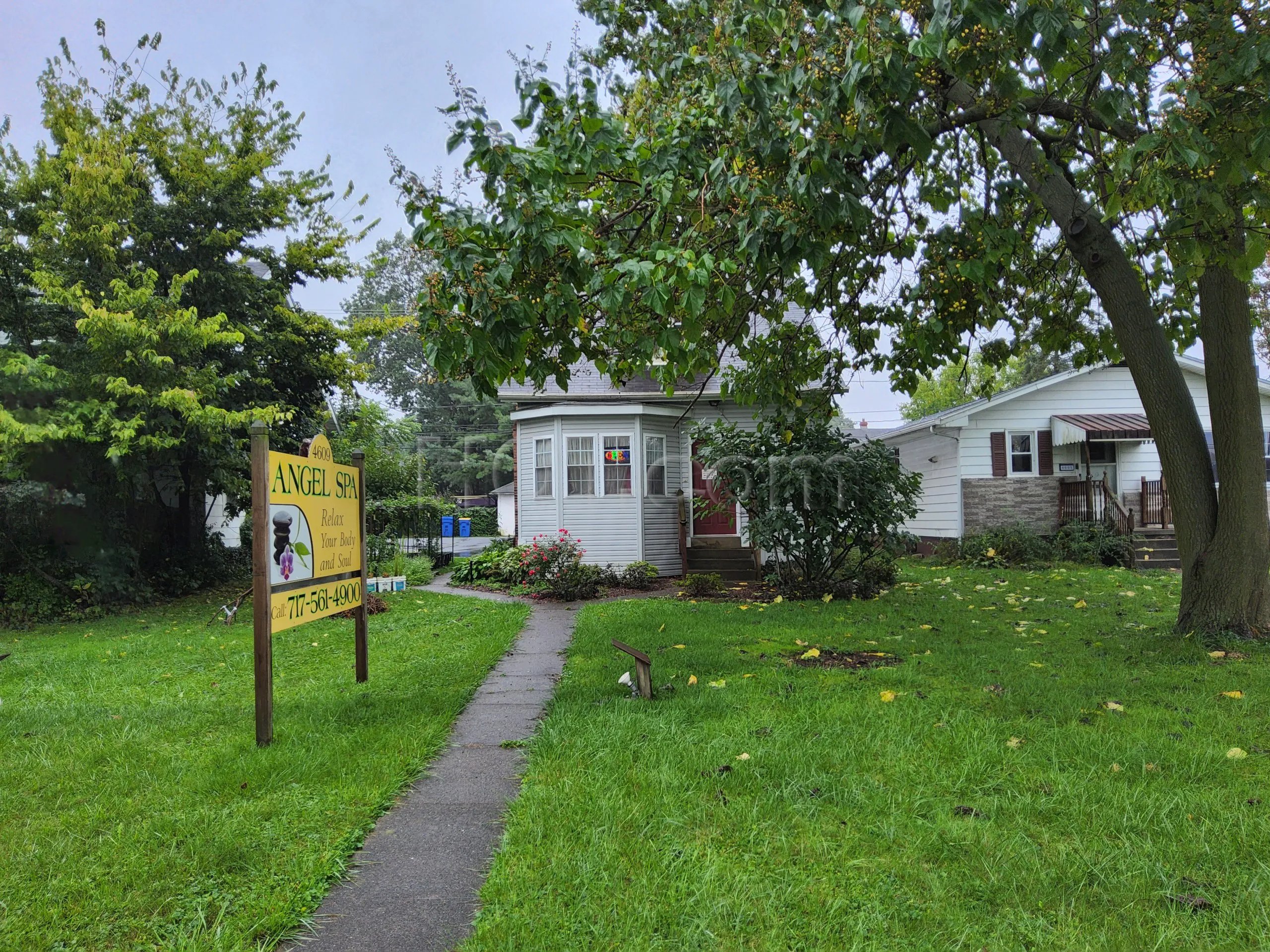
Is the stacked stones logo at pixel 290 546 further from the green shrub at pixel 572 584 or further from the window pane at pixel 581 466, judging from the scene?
the window pane at pixel 581 466

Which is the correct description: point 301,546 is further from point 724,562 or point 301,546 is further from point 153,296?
point 724,562

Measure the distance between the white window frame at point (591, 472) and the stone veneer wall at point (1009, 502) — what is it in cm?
853

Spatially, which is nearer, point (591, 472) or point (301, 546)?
point (301, 546)

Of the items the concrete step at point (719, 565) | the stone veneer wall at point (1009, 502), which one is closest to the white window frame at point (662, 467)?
the concrete step at point (719, 565)

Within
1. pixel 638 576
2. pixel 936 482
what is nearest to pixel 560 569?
pixel 638 576

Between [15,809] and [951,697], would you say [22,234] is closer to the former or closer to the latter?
[15,809]

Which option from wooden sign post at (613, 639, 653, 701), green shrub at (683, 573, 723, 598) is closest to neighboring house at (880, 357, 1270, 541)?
green shrub at (683, 573, 723, 598)

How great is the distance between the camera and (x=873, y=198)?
5977 millimetres

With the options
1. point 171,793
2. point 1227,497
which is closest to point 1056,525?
point 1227,497

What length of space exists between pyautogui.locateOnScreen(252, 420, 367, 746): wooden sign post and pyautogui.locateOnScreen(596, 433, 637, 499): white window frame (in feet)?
28.1

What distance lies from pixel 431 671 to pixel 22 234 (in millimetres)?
10821

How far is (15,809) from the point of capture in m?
3.50

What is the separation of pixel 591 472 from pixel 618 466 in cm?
55

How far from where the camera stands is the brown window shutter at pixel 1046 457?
1666 cm
